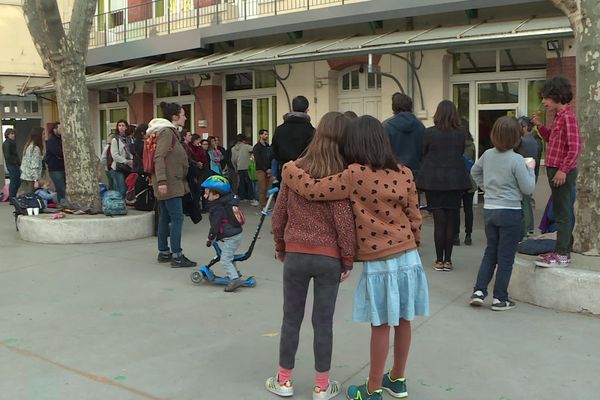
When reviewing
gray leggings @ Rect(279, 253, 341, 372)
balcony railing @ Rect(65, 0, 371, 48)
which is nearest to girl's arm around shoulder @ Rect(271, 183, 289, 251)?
gray leggings @ Rect(279, 253, 341, 372)

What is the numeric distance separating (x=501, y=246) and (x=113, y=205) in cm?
571

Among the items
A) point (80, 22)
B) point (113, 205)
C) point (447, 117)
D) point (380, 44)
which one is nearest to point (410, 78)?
point (380, 44)

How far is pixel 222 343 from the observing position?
455 cm

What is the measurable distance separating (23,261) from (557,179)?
596 cm

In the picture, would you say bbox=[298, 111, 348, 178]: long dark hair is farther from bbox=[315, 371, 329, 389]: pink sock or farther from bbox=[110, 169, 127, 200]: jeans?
bbox=[110, 169, 127, 200]: jeans

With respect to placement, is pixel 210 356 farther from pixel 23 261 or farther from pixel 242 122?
pixel 242 122

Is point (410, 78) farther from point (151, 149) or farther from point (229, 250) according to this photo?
point (229, 250)

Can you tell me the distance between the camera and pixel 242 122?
16.7 m

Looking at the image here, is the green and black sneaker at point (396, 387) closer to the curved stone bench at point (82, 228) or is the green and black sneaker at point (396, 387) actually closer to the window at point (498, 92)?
the curved stone bench at point (82, 228)

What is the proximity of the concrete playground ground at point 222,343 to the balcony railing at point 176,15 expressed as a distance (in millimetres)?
9461

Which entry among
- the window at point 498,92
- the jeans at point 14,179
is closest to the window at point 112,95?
the jeans at point 14,179

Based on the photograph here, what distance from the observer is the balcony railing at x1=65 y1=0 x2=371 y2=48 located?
15.2m

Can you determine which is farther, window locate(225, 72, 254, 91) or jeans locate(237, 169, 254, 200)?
window locate(225, 72, 254, 91)

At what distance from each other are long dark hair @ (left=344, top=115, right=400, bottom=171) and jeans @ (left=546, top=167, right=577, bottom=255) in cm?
254
